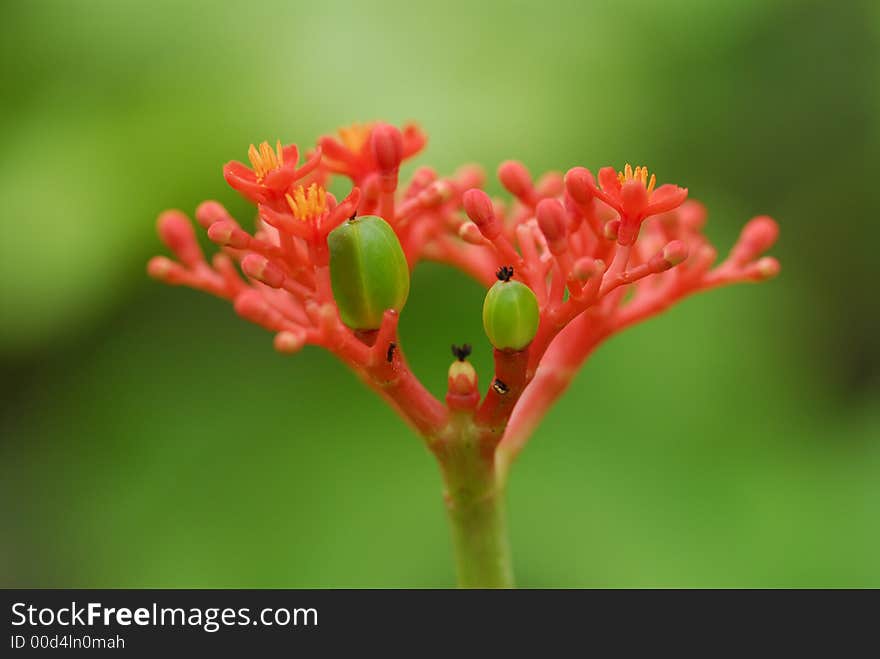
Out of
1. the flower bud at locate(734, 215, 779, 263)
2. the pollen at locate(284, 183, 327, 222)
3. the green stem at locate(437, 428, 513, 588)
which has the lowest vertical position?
the green stem at locate(437, 428, 513, 588)

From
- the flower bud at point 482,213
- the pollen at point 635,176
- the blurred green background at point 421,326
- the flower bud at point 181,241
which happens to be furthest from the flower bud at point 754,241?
the blurred green background at point 421,326

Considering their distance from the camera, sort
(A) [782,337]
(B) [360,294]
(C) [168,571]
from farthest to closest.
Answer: (A) [782,337] < (C) [168,571] < (B) [360,294]

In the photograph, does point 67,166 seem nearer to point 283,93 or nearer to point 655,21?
point 283,93

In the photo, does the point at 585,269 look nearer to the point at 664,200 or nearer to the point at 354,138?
the point at 664,200

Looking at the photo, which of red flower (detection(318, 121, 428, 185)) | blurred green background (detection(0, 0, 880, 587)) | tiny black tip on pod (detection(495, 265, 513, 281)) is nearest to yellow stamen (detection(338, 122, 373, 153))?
red flower (detection(318, 121, 428, 185))

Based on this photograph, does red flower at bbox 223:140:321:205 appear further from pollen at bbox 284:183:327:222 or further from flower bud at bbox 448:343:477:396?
flower bud at bbox 448:343:477:396

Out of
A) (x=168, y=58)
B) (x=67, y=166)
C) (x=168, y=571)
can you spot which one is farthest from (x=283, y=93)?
(x=168, y=571)
